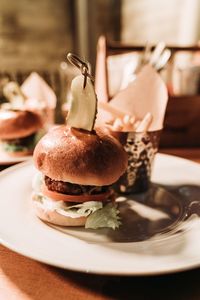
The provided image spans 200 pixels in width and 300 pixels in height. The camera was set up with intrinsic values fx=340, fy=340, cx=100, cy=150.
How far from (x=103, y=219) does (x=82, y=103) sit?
36cm

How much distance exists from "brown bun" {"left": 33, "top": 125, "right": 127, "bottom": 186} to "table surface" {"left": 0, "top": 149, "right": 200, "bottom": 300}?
290 millimetres

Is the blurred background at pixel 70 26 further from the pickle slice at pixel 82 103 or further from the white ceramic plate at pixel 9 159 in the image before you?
the pickle slice at pixel 82 103

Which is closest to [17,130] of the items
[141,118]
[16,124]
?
[16,124]

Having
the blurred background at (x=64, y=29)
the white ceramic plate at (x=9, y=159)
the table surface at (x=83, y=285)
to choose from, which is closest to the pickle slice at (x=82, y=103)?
the table surface at (x=83, y=285)

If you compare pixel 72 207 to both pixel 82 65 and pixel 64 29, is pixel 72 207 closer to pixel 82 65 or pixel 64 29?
pixel 82 65

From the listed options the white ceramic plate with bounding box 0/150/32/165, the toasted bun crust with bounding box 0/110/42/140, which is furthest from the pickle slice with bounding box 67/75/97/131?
the toasted bun crust with bounding box 0/110/42/140

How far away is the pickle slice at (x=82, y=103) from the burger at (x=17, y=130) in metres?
0.84

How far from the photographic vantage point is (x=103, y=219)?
3.38ft

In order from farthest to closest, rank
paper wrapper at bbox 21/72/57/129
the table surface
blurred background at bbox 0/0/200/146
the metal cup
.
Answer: blurred background at bbox 0/0/200/146
paper wrapper at bbox 21/72/57/129
the metal cup
the table surface

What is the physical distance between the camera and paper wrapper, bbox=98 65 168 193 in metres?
1.32

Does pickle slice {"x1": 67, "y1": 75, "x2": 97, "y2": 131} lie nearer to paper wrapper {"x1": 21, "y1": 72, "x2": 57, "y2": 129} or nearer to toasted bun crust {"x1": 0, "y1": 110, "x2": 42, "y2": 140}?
toasted bun crust {"x1": 0, "y1": 110, "x2": 42, "y2": 140}

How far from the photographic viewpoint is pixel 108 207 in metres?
1.08

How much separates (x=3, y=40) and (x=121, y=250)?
391cm

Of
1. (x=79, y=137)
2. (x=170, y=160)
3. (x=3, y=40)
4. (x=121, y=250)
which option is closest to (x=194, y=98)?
(x=170, y=160)
